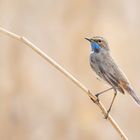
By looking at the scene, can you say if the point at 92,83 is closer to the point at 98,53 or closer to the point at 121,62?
the point at 121,62

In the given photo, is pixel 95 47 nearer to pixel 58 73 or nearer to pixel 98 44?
pixel 98 44

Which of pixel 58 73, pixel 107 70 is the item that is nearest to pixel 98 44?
pixel 107 70

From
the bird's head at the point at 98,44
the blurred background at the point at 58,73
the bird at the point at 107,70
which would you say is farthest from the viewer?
the blurred background at the point at 58,73

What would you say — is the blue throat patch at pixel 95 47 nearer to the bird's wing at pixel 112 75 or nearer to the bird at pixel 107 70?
the bird at pixel 107 70

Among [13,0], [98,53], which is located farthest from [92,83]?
[98,53]

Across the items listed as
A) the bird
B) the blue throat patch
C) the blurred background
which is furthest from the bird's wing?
the blurred background

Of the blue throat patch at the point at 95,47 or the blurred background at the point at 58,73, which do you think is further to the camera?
the blurred background at the point at 58,73

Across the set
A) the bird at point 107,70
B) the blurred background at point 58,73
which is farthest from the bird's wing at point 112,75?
the blurred background at point 58,73
